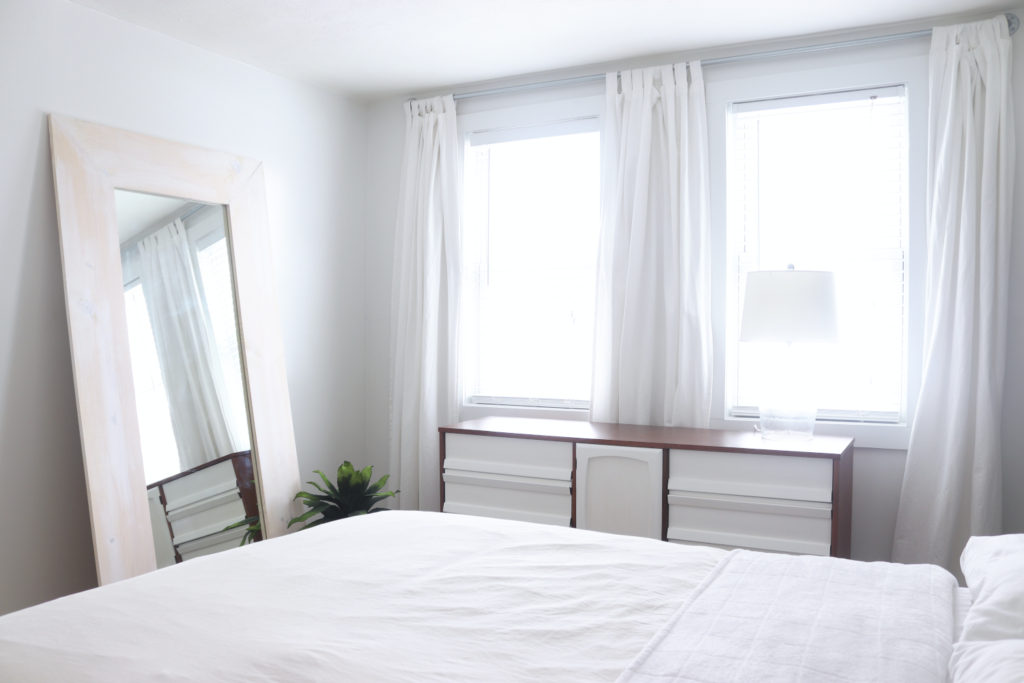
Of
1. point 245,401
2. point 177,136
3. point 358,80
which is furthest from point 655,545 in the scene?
point 358,80

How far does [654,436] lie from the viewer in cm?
326

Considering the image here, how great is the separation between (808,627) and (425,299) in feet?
9.90

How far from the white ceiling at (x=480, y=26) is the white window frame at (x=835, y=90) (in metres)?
0.13

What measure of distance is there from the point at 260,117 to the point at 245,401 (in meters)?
1.40

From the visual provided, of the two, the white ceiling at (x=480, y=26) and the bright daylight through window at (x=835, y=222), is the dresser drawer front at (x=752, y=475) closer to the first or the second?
the bright daylight through window at (x=835, y=222)

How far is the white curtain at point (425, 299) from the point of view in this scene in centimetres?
412

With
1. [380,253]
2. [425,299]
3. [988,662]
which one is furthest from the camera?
[380,253]

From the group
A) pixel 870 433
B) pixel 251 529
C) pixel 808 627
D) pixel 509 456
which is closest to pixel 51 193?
pixel 251 529

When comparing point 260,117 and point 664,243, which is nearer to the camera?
point 664,243

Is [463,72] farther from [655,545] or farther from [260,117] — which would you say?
[655,545]

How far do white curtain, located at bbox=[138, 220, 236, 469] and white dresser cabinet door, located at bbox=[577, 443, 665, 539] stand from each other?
153 cm

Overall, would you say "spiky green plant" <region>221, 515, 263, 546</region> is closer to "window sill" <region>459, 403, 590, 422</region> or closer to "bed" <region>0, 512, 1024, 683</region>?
"window sill" <region>459, 403, 590, 422</region>

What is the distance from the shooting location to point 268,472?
357 centimetres

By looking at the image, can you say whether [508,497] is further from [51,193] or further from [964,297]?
[51,193]
